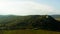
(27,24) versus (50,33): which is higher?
(27,24)

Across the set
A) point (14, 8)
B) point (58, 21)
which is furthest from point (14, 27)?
point (58, 21)

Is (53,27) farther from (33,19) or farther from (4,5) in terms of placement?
(4,5)

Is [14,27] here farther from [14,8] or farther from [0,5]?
[0,5]

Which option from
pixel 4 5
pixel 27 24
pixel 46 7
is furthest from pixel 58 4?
pixel 4 5

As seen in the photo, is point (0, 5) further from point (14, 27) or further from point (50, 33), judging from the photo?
point (50, 33)

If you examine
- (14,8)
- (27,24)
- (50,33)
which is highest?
(14,8)

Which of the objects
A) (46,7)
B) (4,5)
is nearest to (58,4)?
(46,7)

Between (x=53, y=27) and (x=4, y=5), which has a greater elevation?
(x=4, y=5)
